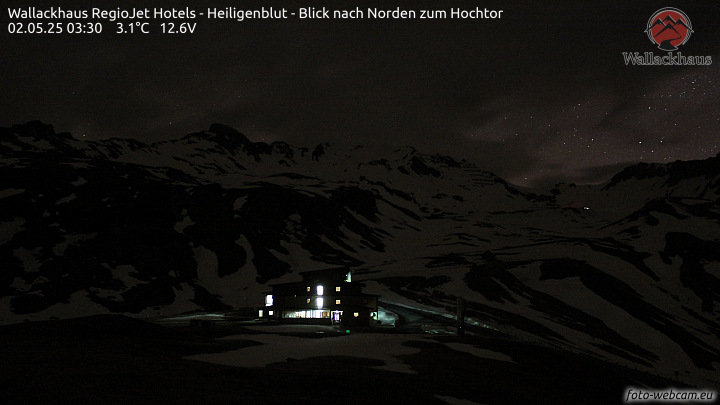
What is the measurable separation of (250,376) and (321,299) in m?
51.4

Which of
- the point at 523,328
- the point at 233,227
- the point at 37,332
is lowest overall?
the point at 523,328

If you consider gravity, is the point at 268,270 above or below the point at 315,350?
above

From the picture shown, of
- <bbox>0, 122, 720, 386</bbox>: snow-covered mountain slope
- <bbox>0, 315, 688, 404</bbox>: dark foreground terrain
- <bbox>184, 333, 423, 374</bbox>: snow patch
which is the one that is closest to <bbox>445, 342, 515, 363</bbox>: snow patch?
<bbox>0, 315, 688, 404</bbox>: dark foreground terrain

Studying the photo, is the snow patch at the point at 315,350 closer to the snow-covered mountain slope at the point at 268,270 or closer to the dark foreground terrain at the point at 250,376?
the dark foreground terrain at the point at 250,376

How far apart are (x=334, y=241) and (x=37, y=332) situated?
15768 cm

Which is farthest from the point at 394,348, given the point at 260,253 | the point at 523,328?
the point at 260,253

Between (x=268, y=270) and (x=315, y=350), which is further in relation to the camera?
(x=268, y=270)

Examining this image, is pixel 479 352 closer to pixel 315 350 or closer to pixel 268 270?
pixel 315 350

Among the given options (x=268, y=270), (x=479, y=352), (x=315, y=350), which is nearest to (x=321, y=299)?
(x=315, y=350)

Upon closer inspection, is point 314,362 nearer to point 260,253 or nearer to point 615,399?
point 615,399

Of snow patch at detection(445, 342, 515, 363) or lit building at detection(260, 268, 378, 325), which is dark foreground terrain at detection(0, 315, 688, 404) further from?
lit building at detection(260, 268, 378, 325)

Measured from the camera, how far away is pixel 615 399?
98.2 ft

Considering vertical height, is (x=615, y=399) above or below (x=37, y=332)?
below

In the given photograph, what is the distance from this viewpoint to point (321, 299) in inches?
3145
